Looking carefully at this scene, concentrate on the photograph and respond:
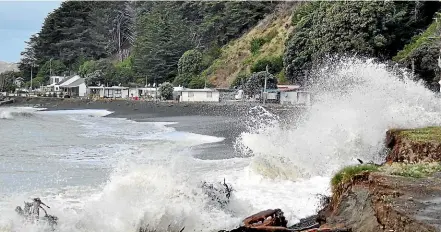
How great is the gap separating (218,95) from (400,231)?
66.0m

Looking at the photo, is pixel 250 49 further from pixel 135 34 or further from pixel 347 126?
pixel 347 126

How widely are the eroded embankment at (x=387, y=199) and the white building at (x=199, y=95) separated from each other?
61.3 meters

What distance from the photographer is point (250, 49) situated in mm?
83062

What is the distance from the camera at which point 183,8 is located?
353 feet

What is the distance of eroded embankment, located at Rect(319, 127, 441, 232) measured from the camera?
7743 mm

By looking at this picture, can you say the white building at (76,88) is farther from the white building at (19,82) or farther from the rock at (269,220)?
the rock at (269,220)

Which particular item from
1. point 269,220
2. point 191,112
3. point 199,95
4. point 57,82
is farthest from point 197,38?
point 269,220

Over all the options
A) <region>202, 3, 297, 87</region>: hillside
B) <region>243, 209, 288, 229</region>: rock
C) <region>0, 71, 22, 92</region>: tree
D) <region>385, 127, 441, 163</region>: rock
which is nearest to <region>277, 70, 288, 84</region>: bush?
<region>202, 3, 297, 87</region>: hillside

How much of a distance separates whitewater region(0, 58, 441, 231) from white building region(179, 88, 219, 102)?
43947 mm

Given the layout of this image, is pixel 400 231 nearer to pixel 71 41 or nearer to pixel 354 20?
pixel 354 20

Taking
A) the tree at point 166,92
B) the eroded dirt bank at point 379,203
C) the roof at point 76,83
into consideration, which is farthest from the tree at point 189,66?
the eroded dirt bank at point 379,203

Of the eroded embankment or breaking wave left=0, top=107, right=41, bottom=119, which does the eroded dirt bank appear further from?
breaking wave left=0, top=107, right=41, bottom=119

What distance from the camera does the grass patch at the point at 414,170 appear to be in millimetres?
10180

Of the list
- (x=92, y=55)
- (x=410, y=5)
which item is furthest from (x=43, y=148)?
(x=92, y=55)
